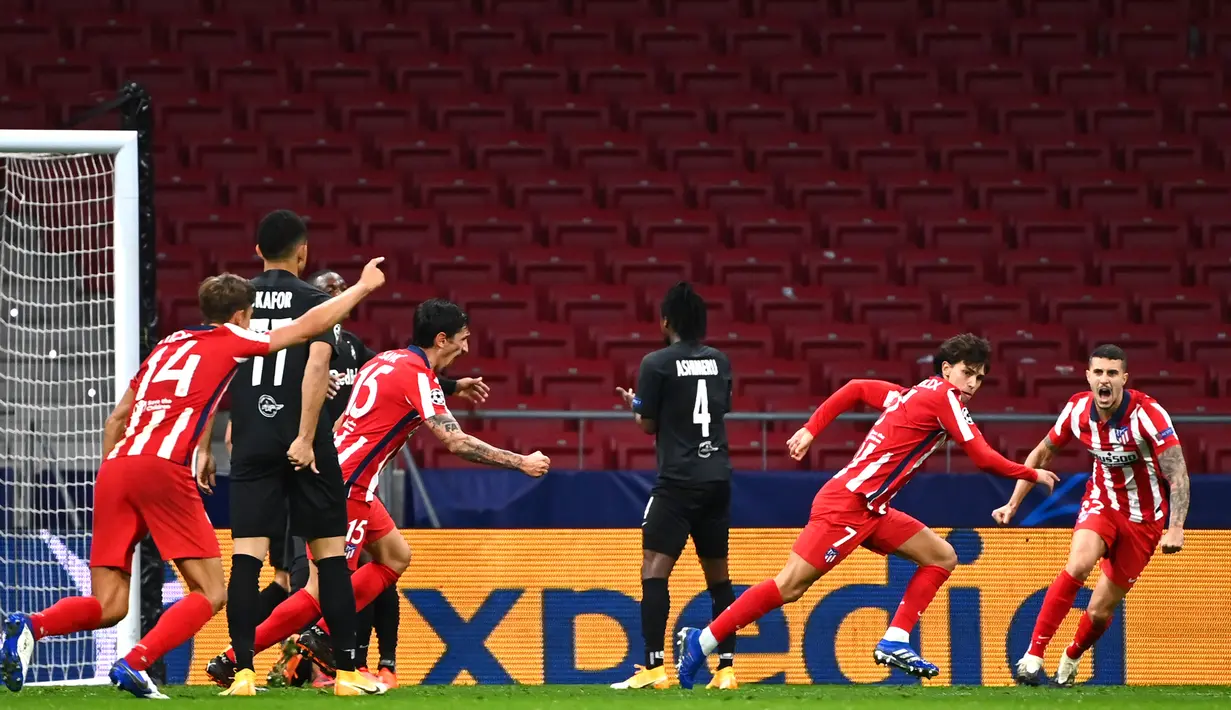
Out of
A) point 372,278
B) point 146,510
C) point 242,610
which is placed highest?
point 372,278

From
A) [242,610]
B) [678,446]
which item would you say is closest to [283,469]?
[242,610]

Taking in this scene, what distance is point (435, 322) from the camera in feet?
23.5

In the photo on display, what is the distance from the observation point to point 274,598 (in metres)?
7.24

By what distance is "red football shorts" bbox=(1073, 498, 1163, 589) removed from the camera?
8.07 m

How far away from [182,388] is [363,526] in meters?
1.37

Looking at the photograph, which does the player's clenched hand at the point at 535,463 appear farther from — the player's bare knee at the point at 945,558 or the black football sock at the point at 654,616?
the player's bare knee at the point at 945,558

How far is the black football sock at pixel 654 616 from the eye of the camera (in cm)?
730

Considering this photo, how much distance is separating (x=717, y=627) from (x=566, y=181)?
7.84 meters

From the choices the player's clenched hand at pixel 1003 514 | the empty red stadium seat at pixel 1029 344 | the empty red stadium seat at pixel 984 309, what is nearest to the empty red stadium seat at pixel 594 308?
the empty red stadium seat at pixel 984 309

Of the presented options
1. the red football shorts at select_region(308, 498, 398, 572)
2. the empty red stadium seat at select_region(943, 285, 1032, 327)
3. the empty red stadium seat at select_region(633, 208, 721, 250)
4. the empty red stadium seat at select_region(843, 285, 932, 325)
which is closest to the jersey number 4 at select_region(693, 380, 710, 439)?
the red football shorts at select_region(308, 498, 398, 572)

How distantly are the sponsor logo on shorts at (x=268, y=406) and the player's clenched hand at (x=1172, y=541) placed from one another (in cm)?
414

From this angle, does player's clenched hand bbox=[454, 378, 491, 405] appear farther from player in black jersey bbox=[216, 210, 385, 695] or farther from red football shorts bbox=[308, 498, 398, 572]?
player in black jersey bbox=[216, 210, 385, 695]

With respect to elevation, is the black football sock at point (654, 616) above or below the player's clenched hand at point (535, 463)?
below

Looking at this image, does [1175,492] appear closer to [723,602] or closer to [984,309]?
[723,602]
